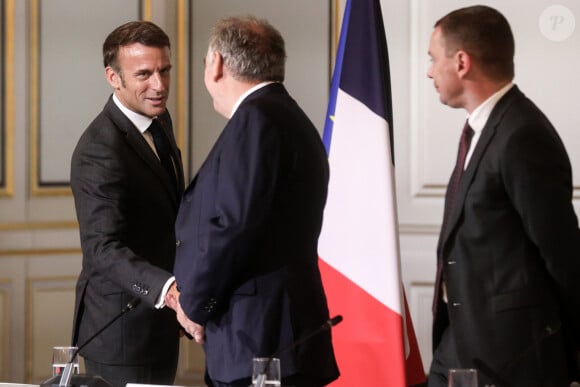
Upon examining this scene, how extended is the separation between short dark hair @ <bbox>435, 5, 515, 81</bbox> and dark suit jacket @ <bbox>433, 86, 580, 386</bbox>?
79 millimetres

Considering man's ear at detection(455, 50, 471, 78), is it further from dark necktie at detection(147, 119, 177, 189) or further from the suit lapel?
dark necktie at detection(147, 119, 177, 189)

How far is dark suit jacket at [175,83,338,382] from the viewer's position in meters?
2.30

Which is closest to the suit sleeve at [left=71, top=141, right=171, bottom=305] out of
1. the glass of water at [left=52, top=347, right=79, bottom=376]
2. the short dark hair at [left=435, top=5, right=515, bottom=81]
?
the glass of water at [left=52, top=347, right=79, bottom=376]

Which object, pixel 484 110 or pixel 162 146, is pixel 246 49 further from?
pixel 162 146

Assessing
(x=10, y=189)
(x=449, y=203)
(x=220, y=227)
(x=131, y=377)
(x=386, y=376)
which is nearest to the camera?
(x=220, y=227)

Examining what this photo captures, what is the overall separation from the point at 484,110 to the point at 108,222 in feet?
3.53

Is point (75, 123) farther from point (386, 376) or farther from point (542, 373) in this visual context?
point (542, 373)

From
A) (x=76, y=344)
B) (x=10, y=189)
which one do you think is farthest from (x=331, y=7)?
(x=76, y=344)

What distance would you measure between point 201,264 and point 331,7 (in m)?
2.69

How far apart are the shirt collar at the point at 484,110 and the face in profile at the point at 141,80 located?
98 centimetres

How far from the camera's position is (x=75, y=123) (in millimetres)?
4684

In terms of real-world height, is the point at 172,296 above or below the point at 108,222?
below

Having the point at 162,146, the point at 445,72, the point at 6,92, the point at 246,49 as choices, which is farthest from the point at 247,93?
the point at 6,92

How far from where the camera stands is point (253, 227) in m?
2.29
